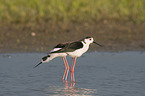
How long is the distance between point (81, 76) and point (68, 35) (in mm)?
4200

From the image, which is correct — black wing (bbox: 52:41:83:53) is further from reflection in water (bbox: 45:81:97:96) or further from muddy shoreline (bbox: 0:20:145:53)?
muddy shoreline (bbox: 0:20:145:53)

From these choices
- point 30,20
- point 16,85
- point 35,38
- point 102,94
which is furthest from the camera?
point 30,20

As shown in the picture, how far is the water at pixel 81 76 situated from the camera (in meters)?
6.38

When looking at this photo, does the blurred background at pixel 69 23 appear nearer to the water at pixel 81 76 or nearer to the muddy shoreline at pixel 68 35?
the muddy shoreline at pixel 68 35

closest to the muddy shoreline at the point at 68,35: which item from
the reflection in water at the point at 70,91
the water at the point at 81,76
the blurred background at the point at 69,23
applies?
the blurred background at the point at 69,23

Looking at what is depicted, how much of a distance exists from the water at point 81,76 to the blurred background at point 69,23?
1065 millimetres

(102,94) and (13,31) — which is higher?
(13,31)

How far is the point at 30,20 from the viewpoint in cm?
1247

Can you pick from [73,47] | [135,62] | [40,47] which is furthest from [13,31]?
[73,47]

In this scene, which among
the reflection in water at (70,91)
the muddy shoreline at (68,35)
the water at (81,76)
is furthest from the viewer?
the muddy shoreline at (68,35)

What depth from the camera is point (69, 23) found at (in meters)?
12.6

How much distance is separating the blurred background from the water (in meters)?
1.06

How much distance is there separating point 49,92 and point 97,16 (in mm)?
7012

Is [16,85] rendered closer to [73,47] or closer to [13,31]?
[73,47]
